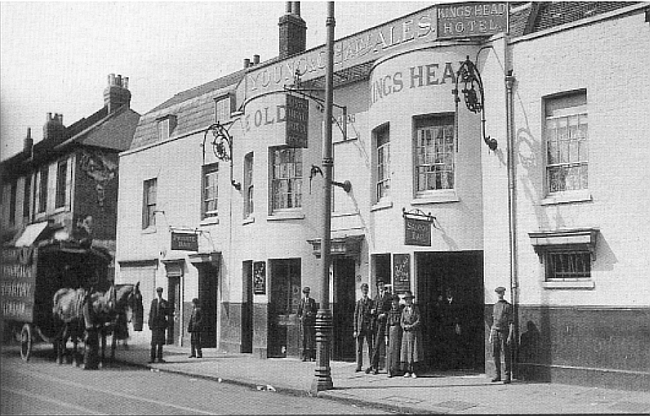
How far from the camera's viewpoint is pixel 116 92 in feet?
38.1

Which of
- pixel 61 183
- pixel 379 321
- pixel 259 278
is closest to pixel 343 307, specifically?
pixel 379 321

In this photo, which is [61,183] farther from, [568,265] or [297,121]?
[568,265]

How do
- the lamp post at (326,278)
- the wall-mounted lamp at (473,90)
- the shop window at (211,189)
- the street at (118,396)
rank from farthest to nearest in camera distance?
the shop window at (211,189), the wall-mounted lamp at (473,90), the lamp post at (326,278), the street at (118,396)

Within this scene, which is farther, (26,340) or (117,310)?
(117,310)

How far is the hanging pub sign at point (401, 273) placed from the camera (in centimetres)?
1439

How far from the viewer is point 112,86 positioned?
11359mm

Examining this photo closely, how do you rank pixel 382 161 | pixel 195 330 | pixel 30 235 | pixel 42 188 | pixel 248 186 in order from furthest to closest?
pixel 248 186 < pixel 195 330 < pixel 382 161 < pixel 30 235 < pixel 42 188

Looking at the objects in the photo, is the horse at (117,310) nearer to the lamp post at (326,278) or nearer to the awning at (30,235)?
the awning at (30,235)

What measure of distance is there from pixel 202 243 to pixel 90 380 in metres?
6.56

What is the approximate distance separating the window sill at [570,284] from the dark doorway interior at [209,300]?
8640mm

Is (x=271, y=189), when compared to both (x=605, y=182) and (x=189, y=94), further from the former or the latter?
(x=605, y=182)

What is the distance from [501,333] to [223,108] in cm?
999

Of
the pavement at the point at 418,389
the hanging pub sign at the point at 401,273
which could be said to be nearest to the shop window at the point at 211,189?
the pavement at the point at 418,389

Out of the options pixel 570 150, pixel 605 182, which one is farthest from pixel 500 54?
pixel 605 182
